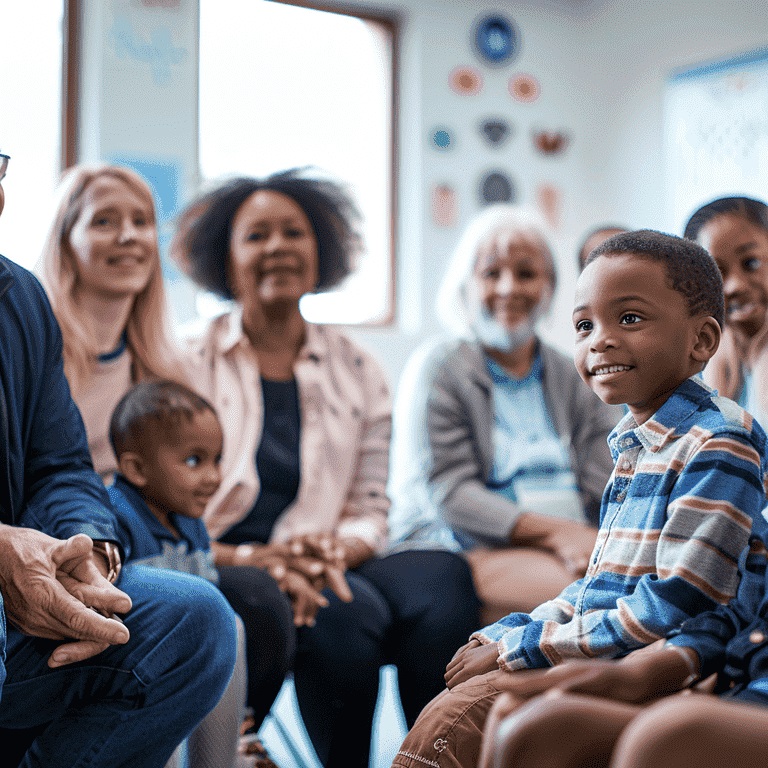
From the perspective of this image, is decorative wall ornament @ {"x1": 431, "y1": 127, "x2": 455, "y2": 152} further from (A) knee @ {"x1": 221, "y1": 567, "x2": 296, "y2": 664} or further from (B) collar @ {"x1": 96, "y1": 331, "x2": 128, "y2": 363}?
(A) knee @ {"x1": 221, "y1": 567, "x2": 296, "y2": 664}

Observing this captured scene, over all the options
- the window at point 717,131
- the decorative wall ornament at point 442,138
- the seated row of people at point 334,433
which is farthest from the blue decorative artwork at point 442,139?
the seated row of people at point 334,433

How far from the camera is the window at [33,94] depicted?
11.8ft

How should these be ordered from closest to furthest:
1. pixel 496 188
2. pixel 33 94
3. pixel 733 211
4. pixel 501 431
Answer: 1. pixel 733 211
2. pixel 501 431
3. pixel 33 94
4. pixel 496 188

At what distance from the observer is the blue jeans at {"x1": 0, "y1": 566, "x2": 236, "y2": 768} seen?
1.42 meters

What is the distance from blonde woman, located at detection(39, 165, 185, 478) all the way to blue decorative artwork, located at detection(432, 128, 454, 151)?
2402 mm

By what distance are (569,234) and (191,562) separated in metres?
3.32

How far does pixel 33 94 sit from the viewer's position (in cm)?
365

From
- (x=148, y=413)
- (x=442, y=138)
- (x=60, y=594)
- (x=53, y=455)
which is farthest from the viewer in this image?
(x=442, y=138)

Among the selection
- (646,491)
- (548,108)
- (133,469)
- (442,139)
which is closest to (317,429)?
(133,469)

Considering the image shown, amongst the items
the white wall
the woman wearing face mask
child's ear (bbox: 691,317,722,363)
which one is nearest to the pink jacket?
the woman wearing face mask

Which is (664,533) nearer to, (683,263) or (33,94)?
(683,263)

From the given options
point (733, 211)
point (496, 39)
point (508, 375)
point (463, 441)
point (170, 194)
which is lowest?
point (463, 441)

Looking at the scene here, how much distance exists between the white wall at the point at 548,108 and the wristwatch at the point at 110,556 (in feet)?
8.09

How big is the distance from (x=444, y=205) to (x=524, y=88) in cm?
71
